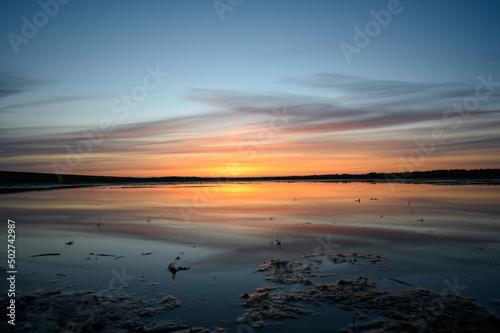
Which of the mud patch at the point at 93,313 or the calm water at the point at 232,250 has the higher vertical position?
the calm water at the point at 232,250

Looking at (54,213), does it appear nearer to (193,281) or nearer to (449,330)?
(193,281)

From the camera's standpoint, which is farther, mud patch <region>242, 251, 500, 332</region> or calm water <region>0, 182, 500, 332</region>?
calm water <region>0, 182, 500, 332</region>

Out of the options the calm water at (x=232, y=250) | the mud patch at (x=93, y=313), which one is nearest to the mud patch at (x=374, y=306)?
the calm water at (x=232, y=250)

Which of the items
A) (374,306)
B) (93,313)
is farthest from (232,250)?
(374,306)

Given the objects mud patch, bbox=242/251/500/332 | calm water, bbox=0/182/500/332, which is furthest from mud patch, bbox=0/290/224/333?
mud patch, bbox=242/251/500/332

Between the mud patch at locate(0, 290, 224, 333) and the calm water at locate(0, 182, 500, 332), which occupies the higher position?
the calm water at locate(0, 182, 500, 332)

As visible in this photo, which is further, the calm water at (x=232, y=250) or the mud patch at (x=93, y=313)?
the calm water at (x=232, y=250)

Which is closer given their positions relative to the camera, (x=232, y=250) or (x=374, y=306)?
(x=374, y=306)

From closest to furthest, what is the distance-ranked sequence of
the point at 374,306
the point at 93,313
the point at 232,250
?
the point at 93,313 < the point at 374,306 < the point at 232,250

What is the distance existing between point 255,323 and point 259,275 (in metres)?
2.65

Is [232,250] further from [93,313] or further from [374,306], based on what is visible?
[374,306]

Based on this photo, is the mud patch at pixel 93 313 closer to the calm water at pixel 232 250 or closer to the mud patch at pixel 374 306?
the calm water at pixel 232 250

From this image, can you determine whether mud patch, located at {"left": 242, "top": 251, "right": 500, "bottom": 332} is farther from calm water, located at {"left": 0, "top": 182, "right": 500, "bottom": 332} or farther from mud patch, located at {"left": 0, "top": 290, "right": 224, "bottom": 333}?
mud patch, located at {"left": 0, "top": 290, "right": 224, "bottom": 333}

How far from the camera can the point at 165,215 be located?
20.4 meters
